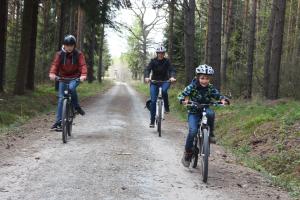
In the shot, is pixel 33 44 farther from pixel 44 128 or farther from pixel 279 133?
pixel 279 133

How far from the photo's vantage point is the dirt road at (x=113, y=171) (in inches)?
275

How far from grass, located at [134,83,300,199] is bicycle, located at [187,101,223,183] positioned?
55.3 inches

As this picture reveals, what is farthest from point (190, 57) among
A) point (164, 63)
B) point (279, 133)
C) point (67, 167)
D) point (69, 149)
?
point (67, 167)

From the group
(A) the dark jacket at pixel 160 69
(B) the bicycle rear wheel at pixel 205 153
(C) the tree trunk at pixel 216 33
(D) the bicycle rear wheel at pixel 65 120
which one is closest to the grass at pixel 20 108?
(D) the bicycle rear wheel at pixel 65 120

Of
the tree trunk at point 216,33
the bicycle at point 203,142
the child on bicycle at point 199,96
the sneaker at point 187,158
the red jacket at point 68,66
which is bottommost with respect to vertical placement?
the sneaker at point 187,158

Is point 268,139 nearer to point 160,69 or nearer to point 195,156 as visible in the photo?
point 195,156

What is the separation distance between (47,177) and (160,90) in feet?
19.8

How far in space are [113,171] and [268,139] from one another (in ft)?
15.2

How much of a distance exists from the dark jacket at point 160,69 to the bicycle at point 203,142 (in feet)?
15.4

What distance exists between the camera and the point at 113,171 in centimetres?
822

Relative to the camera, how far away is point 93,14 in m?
23.2

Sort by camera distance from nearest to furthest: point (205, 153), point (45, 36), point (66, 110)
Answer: point (205, 153)
point (66, 110)
point (45, 36)

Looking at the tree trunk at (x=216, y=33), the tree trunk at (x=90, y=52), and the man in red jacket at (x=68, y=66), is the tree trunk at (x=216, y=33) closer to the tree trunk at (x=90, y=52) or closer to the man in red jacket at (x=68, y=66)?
the man in red jacket at (x=68, y=66)

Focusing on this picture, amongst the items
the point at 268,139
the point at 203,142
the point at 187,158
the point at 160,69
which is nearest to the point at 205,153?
the point at 203,142
